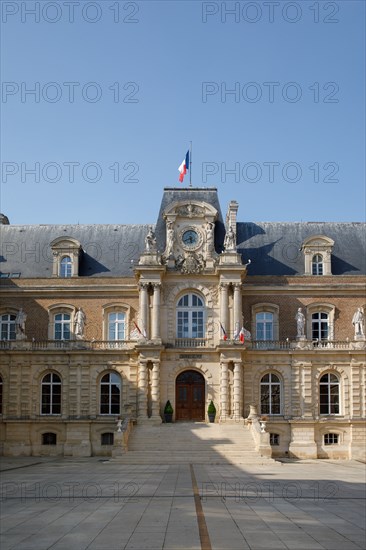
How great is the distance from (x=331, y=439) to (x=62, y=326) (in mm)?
17927

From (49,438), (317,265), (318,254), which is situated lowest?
(49,438)

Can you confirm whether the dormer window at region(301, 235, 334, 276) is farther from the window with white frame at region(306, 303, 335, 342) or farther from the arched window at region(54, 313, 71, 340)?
the arched window at region(54, 313, 71, 340)

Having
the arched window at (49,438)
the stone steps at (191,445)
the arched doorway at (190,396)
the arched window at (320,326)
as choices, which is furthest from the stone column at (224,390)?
the arched window at (49,438)

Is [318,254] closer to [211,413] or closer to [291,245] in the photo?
[291,245]

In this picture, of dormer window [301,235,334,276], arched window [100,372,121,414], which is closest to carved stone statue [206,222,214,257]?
dormer window [301,235,334,276]

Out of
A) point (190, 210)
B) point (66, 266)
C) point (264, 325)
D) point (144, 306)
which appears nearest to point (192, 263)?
point (190, 210)

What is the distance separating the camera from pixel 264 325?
47281 millimetres

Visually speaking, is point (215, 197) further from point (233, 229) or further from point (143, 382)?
point (143, 382)

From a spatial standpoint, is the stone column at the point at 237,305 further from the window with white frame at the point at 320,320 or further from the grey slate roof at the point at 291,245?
the window with white frame at the point at 320,320

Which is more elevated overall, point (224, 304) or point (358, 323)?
point (224, 304)

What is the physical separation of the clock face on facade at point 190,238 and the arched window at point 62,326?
29.1ft

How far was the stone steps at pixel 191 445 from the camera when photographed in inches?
1474

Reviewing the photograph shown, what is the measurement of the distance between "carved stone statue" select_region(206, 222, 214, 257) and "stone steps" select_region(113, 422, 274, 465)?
34.7ft

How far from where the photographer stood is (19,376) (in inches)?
1800
